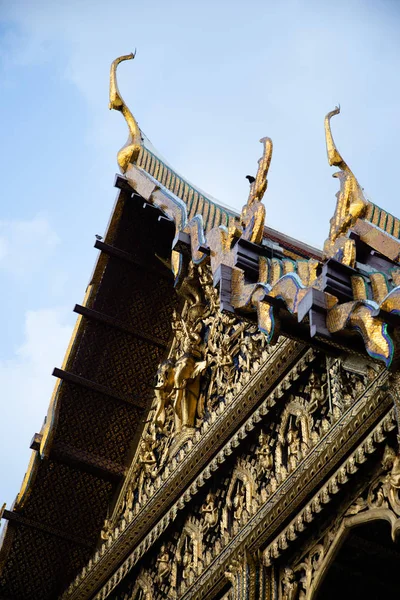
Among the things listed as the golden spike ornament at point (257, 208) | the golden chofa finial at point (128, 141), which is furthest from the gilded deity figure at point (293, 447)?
the golden chofa finial at point (128, 141)

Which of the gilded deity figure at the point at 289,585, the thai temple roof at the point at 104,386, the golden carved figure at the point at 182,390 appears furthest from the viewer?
the thai temple roof at the point at 104,386

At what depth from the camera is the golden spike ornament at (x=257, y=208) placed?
4844 mm

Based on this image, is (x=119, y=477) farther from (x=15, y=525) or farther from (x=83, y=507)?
(x=15, y=525)

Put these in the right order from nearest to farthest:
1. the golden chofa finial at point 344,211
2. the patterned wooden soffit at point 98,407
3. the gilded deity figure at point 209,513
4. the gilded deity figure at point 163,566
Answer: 1. the golden chofa finial at point 344,211
2. the gilded deity figure at point 209,513
3. the gilded deity figure at point 163,566
4. the patterned wooden soffit at point 98,407

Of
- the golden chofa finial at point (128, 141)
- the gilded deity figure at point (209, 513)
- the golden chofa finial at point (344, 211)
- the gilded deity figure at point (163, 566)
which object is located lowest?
the gilded deity figure at point (163, 566)

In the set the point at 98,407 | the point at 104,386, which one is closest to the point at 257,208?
the point at 104,386

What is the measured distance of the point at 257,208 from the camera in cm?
494

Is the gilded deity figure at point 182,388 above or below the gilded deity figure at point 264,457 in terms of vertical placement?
above

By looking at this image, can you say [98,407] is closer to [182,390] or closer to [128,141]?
[182,390]

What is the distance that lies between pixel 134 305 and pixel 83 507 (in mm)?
1522

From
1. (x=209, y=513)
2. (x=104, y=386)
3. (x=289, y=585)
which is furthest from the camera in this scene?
(x=104, y=386)

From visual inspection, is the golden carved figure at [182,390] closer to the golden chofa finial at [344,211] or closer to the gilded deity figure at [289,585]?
the gilded deity figure at [289,585]

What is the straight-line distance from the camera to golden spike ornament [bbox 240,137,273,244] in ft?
15.9

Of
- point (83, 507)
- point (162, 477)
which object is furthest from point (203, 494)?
point (83, 507)
